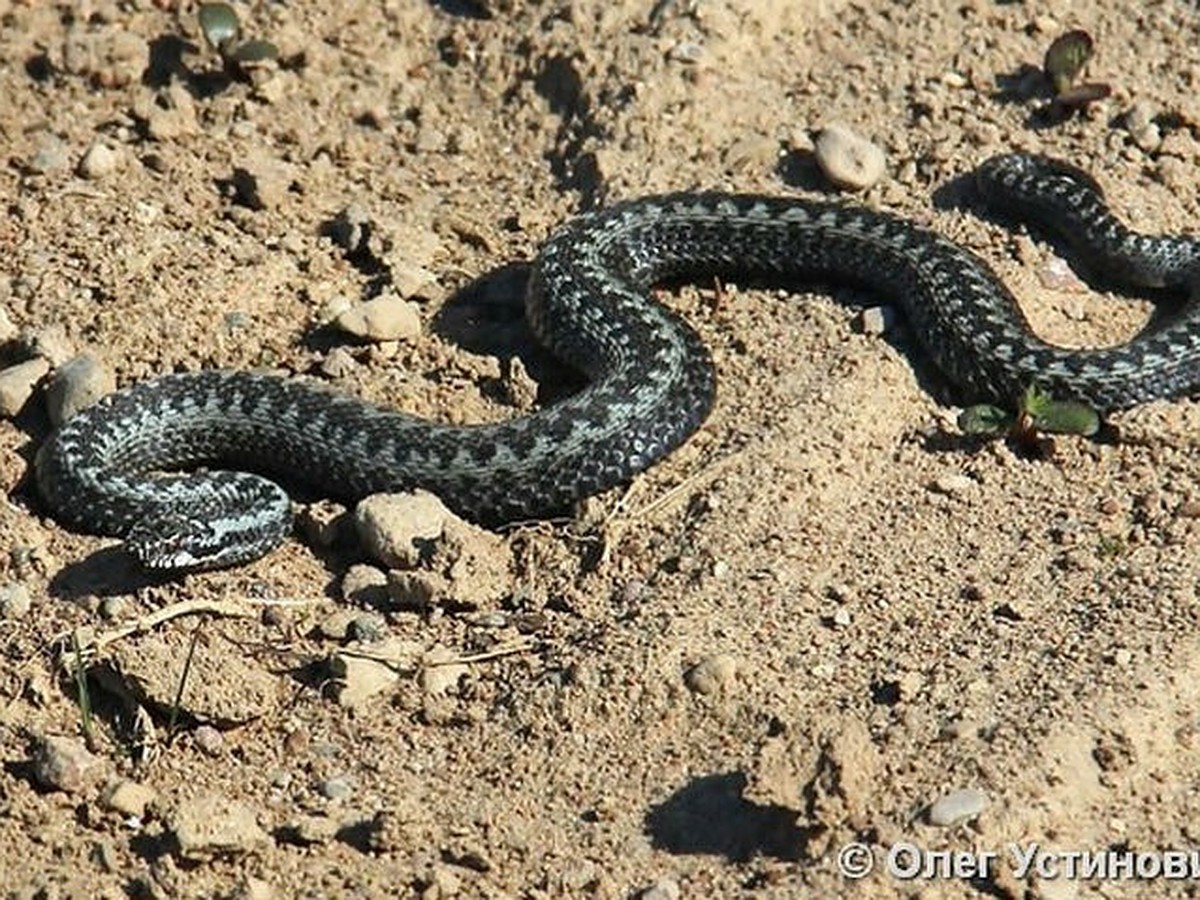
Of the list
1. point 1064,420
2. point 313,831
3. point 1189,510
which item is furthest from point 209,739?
point 1189,510

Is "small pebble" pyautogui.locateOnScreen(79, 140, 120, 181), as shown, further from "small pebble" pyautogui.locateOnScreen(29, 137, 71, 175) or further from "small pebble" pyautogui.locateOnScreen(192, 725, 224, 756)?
"small pebble" pyautogui.locateOnScreen(192, 725, 224, 756)

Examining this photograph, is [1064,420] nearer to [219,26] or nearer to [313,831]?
[313,831]

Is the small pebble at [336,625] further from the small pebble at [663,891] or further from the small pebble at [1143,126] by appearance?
the small pebble at [1143,126]

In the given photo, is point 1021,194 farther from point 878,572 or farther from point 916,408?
point 878,572

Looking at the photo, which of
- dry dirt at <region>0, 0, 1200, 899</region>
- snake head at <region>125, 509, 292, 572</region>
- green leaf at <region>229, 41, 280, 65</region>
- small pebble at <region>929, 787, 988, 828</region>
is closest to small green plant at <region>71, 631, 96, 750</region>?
dry dirt at <region>0, 0, 1200, 899</region>

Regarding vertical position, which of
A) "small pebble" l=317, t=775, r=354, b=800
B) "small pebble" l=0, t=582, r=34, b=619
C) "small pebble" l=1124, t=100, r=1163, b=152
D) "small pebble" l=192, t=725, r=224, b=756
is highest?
"small pebble" l=1124, t=100, r=1163, b=152

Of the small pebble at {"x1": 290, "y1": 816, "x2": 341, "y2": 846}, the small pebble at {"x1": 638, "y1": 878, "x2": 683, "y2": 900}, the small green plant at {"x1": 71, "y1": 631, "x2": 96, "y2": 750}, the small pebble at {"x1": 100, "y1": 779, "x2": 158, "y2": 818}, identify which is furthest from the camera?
the small green plant at {"x1": 71, "y1": 631, "x2": 96, "y2": 750}
